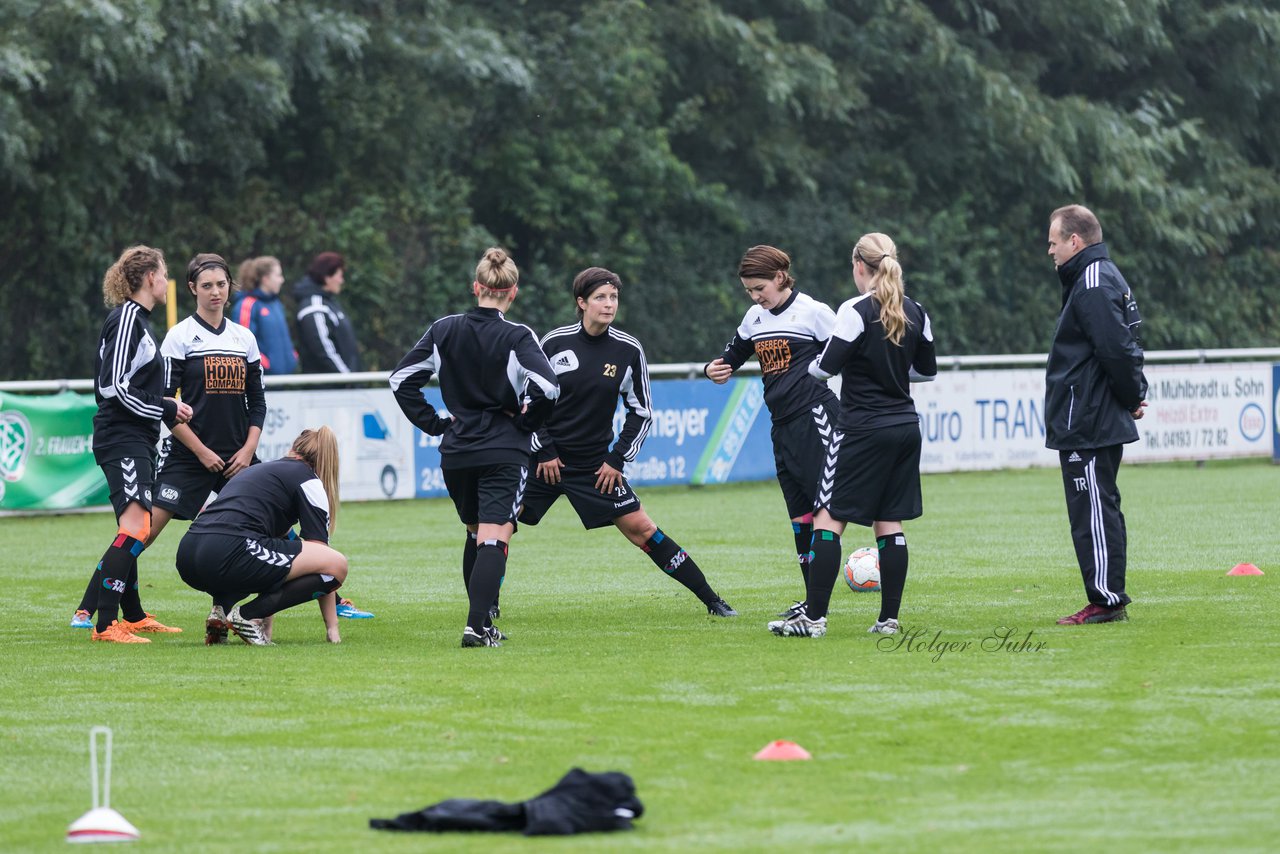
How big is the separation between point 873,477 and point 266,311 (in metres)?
9.45

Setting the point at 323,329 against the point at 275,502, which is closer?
the point at 275,502

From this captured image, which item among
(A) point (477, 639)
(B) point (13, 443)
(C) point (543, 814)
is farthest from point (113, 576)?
(B) point (13, 443)

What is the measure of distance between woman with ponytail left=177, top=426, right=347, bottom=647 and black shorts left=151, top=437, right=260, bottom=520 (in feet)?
2.12

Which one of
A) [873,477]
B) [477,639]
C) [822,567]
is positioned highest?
[873,477]

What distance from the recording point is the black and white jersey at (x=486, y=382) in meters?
9.09

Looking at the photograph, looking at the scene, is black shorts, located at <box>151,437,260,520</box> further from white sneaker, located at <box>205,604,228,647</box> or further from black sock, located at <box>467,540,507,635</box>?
black sock, located at <box>467,540,507,635</box>

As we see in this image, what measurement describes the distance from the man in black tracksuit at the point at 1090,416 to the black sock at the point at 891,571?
0.83 meters

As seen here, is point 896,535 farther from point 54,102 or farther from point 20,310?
point 20,310

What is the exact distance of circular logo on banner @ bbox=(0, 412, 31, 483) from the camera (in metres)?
17.5

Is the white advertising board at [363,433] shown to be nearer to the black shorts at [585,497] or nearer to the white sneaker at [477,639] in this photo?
the black shorts at [585,497]

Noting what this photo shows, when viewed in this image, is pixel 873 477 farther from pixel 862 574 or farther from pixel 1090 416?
pixel 862 574

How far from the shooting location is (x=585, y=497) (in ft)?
32.7

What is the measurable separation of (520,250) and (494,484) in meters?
22.0

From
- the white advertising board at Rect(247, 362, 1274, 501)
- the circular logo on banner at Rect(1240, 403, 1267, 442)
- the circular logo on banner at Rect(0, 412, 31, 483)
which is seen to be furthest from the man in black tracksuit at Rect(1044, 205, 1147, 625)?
the circular logo on banner at Rect(1240, 403, 1267, 442)
